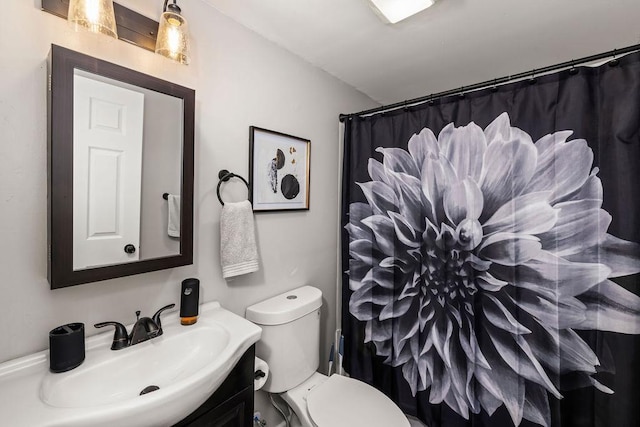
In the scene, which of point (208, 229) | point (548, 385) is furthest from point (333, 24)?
point (548, 385)

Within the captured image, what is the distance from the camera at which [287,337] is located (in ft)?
4.66

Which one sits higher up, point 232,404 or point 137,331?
point 137,331

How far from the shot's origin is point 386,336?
5.72 ft

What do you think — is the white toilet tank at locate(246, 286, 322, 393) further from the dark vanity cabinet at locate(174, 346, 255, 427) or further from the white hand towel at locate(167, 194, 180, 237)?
the white hand towel at locate(167, 194, 180, 237)

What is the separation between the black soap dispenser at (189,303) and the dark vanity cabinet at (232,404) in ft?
0.88

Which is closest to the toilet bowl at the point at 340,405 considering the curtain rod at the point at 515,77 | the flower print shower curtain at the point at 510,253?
the flower print shower curtain at the point at 510,253

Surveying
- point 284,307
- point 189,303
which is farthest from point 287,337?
point 189,303

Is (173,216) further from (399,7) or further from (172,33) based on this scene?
(399,7)

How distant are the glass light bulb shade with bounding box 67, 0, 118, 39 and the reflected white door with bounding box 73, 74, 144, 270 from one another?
0.52 ft

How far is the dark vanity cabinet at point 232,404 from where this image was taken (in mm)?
938

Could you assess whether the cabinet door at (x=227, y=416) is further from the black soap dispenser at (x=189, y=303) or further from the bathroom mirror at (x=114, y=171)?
the bathroom mirror at (x=114, y=171)

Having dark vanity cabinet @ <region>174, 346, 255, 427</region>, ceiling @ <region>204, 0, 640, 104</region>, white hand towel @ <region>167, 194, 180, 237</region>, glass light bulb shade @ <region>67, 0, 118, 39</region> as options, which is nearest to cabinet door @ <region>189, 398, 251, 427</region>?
dark vanity cabinet @ <region>174, 346, 255, 427</region>

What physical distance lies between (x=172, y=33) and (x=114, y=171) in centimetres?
56

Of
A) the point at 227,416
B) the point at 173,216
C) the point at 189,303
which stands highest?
the point at 173,216
